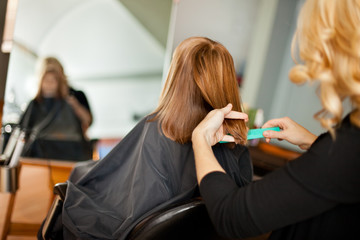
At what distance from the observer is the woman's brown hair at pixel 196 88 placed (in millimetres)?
1087

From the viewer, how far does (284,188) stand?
62cm

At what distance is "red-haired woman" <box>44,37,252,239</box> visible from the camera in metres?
1.09

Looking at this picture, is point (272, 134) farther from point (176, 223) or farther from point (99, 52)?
point (99, 52)

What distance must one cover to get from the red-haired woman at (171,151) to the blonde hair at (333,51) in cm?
46

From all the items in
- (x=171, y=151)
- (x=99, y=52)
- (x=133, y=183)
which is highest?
(x=99, y=52)

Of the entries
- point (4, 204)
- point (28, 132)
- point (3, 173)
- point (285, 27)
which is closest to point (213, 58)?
point (3, 173)

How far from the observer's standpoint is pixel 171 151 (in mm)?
1159

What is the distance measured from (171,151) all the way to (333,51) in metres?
0.67

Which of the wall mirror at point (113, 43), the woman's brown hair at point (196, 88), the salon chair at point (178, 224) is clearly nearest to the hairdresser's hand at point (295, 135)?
the woman's brown hair at point (196, 88)

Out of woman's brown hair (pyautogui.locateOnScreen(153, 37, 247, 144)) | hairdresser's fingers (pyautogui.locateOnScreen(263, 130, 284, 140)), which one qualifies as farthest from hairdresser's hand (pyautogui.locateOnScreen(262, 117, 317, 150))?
woman's brown hair (pyautogui.locateOnScreen(153, 37, 247, 144))

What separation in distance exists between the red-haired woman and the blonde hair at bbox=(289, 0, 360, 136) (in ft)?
1.49

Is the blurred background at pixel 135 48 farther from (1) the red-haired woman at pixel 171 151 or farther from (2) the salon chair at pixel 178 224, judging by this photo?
(2) the salon chair at pixel 178 224

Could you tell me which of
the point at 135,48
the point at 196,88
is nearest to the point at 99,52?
the point at 135,48

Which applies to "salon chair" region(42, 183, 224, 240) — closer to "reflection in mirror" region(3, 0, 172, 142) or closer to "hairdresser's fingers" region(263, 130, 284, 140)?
"hairdresser's fingers" region(263, 130, 284, 140)
